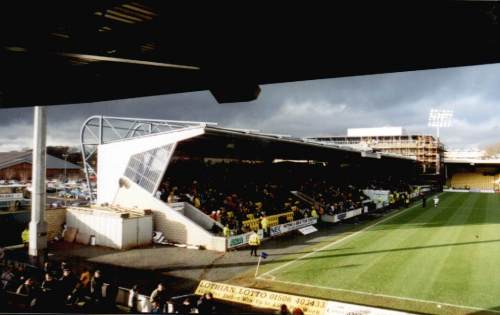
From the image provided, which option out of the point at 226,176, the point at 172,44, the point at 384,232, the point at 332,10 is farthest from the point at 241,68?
the point at 226,176

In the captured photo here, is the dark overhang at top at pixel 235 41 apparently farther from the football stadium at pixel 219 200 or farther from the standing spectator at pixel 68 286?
the standing spectator at pixel 68 286

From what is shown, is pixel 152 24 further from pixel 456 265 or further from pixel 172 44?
pixel 456 265

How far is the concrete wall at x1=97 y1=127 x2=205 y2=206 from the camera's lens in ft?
82.9

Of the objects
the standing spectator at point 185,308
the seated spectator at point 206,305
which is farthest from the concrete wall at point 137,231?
the seated spectator at point 206,305

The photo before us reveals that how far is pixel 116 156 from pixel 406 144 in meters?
76.0

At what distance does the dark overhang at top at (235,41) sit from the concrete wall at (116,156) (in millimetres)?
19574

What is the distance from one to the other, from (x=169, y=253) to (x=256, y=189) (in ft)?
56.9

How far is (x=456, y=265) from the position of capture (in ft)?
60.4

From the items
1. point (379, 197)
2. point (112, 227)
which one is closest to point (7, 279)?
point (112, 227)

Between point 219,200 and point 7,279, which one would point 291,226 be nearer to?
point 219,200

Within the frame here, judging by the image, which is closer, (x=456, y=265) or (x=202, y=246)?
(x=456, y=265)

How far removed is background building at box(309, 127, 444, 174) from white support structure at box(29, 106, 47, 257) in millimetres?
62597

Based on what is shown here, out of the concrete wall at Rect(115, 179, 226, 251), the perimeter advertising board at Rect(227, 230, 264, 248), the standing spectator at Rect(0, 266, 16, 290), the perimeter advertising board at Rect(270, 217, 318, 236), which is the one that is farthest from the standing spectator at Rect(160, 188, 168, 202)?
the standing spectator at Rect(0, 266, 16, 290)

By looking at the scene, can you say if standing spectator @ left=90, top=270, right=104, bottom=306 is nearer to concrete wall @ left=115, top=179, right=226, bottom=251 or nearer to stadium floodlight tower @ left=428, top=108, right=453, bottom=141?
concrete wall @ left=115, top=179, right=226, bottom=251
